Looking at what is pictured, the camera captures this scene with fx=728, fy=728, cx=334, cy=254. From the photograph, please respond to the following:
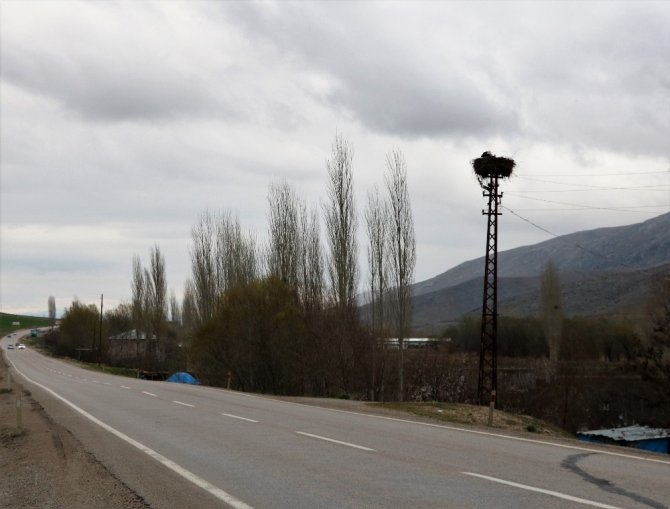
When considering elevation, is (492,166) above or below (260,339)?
above

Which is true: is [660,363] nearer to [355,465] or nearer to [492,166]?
[492,166]

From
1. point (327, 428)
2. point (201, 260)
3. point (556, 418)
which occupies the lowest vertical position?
point (556, 418)

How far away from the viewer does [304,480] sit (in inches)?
362

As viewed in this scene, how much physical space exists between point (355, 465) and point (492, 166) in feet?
88.7

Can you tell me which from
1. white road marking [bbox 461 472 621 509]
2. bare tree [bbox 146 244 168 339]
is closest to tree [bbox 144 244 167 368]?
bare tree [bbox 146 244 168 339]

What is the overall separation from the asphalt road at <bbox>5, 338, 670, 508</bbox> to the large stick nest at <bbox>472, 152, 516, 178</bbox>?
20249 millimetres

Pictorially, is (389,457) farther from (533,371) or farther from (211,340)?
(533,371)

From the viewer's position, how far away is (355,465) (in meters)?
10.4

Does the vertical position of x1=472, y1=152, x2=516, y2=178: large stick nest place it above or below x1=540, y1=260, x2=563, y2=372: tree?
above

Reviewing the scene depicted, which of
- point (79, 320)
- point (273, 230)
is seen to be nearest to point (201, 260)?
point (273, 230)

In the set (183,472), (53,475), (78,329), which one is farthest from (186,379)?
(78,329)

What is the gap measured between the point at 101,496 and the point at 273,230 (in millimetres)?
43139

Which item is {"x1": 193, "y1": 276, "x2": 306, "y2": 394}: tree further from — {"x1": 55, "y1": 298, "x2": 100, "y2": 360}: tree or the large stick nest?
Result: {"x1": 55, "y1": 298, "x2": 100, "y2": 360}: tree

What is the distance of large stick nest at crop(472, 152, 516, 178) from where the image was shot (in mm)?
35250
